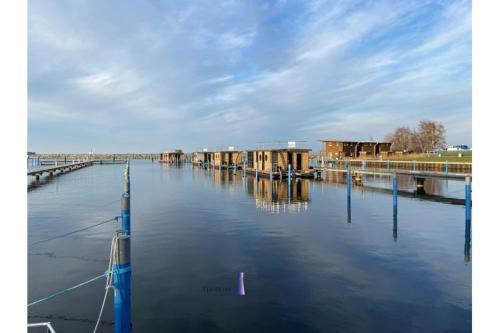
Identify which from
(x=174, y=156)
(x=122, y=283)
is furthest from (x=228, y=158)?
(x=122, y=283)

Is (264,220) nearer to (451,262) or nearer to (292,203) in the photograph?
(292,203)

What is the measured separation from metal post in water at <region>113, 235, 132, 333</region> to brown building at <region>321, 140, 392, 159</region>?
81828mm

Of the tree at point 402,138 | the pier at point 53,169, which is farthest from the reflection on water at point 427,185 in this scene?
the tree at point 402,138

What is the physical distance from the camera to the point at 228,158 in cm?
8325

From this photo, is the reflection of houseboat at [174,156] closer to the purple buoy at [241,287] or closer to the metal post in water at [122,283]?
the purple buoy at [241,287]

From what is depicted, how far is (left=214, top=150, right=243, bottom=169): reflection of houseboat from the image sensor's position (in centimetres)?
8162

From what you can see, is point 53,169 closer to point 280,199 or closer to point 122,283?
point 280,199

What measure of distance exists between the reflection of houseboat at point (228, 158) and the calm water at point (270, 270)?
2220 inches

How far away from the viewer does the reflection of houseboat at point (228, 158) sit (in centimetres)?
8162

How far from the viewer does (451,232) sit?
18531 millimetres

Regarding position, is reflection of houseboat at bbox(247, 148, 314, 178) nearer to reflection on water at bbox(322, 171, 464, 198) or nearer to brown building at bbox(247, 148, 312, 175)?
brown building at bbox(247, 148, 312, 175)
